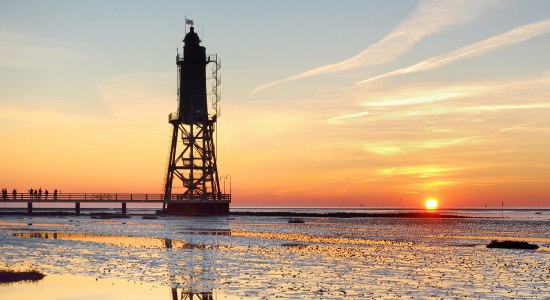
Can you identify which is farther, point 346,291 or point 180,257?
point 180,257

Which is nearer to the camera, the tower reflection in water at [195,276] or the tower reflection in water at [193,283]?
the tower reflection in water at [193,283]

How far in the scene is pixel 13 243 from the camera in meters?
47.9

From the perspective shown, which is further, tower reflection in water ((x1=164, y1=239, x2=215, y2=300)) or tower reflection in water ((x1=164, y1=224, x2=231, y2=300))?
tower reflection in water ((x1=164, y1=224, x2=231, y2=300))

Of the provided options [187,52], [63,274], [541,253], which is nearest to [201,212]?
[187,52]

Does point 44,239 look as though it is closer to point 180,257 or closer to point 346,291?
point 180,257

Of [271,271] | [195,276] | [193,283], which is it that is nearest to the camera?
[193,283]

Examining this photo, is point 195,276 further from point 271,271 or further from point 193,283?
point 271,271

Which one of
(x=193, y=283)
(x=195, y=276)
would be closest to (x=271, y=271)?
(x=195, y=276)

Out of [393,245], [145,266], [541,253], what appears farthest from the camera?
[393,245]

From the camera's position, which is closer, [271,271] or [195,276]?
[195,276]

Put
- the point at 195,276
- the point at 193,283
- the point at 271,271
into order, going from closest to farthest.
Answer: the point at 193,283 → the point at 195,276 → the point at 271,271

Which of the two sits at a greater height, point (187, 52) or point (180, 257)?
point (187, 52)

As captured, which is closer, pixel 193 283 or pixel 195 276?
pixel 193 283

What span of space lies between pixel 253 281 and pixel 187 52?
8781cm
